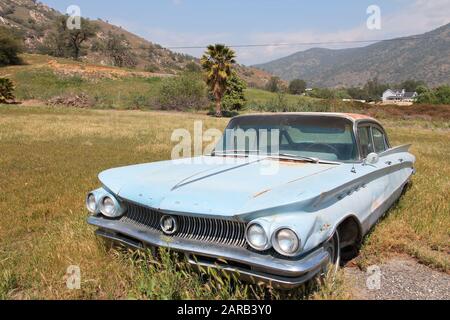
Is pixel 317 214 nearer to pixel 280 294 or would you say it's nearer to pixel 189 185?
pixel 280 294

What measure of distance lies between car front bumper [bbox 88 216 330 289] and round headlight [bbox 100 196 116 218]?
1.34 feet

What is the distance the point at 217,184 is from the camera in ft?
9.84

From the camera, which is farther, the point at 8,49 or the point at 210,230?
the point at 8,49

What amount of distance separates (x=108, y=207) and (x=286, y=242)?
5.54 feet

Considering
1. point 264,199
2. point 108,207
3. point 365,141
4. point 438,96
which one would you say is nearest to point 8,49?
point 108,207

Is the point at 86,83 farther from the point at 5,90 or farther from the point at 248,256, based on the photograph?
the point at 248,256

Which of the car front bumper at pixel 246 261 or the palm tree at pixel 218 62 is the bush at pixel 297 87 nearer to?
the palm tree at pixel 218 62

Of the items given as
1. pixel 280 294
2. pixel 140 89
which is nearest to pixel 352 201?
pixel 280 294

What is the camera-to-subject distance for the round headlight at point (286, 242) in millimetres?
2371

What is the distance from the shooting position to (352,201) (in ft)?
10.4

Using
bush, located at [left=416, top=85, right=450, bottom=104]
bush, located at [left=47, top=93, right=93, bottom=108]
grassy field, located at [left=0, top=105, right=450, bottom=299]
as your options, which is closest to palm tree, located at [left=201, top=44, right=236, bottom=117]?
bush, located at [left=47, top=93, right=93, bottom=108]

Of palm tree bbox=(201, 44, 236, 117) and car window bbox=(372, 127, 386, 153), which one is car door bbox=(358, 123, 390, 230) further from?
palm tree bbox=(201, 44, 236, 117)

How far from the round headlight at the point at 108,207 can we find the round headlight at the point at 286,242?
1561 mm

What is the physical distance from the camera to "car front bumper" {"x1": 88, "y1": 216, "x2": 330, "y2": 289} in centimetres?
234
